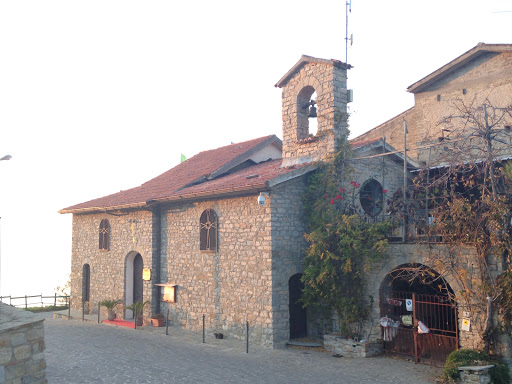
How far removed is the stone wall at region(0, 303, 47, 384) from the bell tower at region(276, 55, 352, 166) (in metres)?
8.81

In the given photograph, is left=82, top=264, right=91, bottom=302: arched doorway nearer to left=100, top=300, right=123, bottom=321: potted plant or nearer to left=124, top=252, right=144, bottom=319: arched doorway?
left=100, top=300, right=123, bottom=321: potted plant

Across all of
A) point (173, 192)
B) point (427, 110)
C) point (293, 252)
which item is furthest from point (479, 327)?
point (427, 110)

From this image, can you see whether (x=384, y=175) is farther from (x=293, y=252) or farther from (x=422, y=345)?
(x=422, y=345)

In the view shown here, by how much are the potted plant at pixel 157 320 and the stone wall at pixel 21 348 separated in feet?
27.1

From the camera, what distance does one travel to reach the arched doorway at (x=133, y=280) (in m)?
17.8

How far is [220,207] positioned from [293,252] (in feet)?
8.88

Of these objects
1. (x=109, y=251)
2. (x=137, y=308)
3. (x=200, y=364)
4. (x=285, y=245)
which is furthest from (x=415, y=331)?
(x=109, y=251)

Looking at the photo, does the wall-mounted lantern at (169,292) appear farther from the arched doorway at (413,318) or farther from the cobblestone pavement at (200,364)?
the arched doorway at (413,318)

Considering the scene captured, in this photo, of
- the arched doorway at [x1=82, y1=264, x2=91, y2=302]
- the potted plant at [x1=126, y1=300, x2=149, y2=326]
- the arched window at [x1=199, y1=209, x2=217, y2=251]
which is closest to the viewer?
the arched window at [x1=199, y1=209, x2=217, y2=251]

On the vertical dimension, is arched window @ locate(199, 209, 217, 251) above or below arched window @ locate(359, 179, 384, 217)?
below

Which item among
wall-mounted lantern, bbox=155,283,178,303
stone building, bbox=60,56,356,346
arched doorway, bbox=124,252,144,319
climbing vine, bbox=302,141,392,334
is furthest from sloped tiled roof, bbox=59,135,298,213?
wall-mounted lantern, bbox=155,283,178,303

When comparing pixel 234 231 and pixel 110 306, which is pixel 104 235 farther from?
pixel 234 231

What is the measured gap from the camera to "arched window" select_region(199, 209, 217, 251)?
14398mm

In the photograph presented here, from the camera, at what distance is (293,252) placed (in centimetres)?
1309
